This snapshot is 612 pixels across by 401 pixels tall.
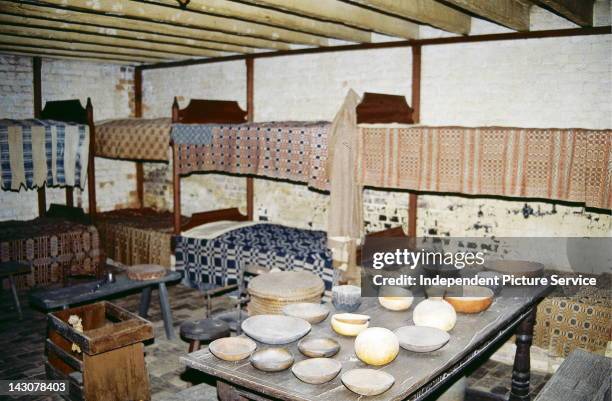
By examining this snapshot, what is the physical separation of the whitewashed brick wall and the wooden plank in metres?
3.48

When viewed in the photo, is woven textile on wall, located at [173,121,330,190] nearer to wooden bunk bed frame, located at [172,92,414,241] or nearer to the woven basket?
wooden bunk bed frame, located at [172,92,414,241]

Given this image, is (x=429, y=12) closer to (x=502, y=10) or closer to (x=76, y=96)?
(x=502, y=10)

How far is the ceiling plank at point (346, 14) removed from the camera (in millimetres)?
4656

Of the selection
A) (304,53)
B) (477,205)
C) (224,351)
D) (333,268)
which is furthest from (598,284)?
(304,53)

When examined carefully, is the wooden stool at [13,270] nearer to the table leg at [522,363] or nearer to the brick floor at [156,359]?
the brick floor at [156,359]

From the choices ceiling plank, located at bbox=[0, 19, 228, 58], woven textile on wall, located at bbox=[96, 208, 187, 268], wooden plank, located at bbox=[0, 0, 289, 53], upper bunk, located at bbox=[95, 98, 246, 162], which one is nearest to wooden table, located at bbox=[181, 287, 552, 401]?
wooden plank, located at bbox=[0, 0, 289, 53]

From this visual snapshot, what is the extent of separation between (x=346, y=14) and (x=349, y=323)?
3278 mm

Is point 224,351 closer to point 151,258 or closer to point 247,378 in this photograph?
point 247,378

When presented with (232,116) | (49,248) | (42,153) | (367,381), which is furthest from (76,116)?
(367,381)

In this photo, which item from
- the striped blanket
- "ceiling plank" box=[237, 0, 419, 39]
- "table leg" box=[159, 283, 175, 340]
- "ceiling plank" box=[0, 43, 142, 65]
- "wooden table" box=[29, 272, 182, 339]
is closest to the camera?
"ceiling plank" box=[237, 0, 419, 39]

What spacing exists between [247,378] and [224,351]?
12.7 inches

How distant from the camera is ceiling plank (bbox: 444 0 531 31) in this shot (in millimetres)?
4488

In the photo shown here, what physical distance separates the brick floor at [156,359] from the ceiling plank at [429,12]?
11.7ft

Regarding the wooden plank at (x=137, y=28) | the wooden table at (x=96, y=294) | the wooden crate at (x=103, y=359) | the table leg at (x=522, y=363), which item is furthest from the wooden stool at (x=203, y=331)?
the wooden plank at (x=137, y=28)
